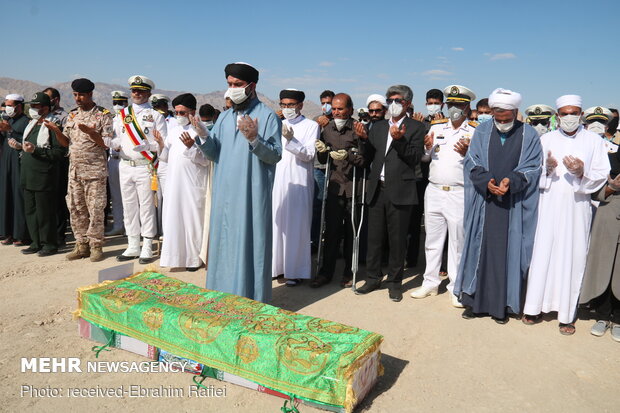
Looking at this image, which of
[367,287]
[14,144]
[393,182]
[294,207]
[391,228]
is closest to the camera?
[393,182]

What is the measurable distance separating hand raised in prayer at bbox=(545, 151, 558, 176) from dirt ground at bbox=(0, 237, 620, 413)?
1507 mm

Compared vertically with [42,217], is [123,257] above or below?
below

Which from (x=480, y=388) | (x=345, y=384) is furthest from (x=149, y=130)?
(x=480, y=388)

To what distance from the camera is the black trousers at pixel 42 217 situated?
21.2 feet

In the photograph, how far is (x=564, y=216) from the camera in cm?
441

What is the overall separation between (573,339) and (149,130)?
Result: 5384 mm

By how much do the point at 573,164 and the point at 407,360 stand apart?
232 cm

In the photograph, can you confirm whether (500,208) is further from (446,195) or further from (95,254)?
(95,254)

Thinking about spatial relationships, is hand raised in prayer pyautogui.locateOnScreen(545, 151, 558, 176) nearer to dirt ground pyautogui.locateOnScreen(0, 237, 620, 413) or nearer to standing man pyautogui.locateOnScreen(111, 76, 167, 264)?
dirt ground pyautogui.locateOnScreen(0, 237, 620, 413)

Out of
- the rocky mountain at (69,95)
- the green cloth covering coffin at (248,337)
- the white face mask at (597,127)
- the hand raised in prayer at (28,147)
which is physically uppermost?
the rocky mountain at (69,95)

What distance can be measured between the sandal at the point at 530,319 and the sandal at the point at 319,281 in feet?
7.11

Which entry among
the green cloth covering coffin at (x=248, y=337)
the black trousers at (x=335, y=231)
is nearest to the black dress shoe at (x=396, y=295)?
the black trousers at (x=335, y=231)

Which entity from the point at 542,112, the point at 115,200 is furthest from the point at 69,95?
the point at 542,112

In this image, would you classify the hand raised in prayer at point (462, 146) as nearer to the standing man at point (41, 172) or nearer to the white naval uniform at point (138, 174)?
the white naval uniform at point (138, 174)
